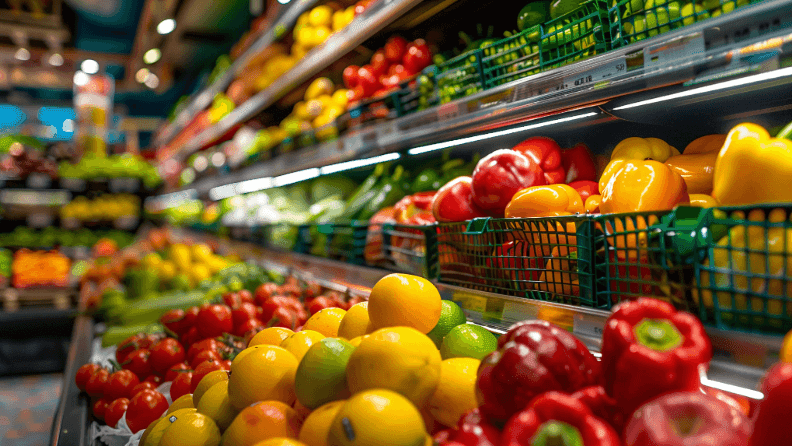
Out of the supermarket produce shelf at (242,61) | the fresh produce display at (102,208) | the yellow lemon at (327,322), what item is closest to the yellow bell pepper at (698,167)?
the yellow lemon at (327,322)

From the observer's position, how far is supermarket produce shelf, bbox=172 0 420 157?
186cm

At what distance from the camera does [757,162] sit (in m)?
0.71

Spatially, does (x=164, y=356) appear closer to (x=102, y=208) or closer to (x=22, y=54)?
(x=102, y=208)

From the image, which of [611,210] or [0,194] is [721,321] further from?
[0,194]

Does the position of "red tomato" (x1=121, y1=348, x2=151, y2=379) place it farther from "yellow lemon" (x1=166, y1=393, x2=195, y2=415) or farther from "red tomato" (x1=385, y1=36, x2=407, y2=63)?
"red tomato" (x1=385, y1=36, x2=407, y2=63)

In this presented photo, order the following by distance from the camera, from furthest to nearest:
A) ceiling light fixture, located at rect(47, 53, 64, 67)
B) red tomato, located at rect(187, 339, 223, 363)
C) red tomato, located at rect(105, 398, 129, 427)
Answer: ceiling light fixture, located at rect(47, 53, 64, 67) < red tomato, located at rect(187, 339, 223, 363) < red tomato, located at rect(105, 398, 129, 427)

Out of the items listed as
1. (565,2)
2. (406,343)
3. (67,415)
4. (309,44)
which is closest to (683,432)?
(406,343)

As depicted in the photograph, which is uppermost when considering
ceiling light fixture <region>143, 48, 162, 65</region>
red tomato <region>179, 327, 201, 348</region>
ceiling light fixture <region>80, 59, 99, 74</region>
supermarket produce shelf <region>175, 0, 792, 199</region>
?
ceiling light fixture <region>80, 59, 99, 74</region>

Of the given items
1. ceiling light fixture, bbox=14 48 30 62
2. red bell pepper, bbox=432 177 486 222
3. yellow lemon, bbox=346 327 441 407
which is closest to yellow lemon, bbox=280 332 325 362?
yellow lemon, bbox=346 327 441 407

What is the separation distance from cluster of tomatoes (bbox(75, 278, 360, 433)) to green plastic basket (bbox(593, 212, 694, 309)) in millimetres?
942

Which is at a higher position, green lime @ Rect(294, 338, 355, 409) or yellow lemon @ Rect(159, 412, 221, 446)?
green lime @ Rect(294, 338, 355, 409)

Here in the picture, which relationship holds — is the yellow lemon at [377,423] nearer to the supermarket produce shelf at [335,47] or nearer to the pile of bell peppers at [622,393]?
the pile of bell peppers at [622,393]

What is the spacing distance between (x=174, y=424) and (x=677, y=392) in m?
0.85

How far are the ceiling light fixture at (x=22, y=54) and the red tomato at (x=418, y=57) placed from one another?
6345 mm
